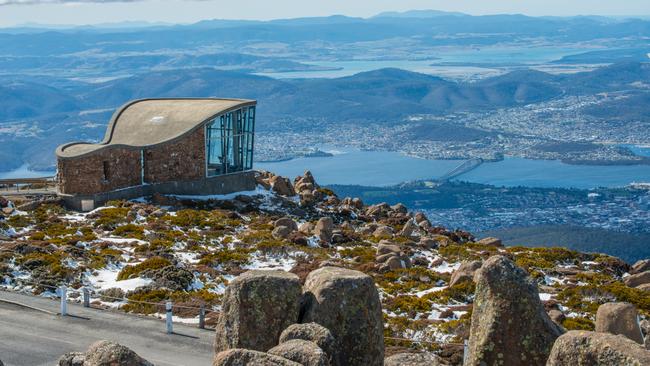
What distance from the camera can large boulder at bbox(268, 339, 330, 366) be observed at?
15.0 metres

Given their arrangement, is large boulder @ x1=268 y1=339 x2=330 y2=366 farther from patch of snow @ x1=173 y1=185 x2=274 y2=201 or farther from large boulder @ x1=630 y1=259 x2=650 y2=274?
patch of snow @ x1=173 y1=185 x2=274 y2=201

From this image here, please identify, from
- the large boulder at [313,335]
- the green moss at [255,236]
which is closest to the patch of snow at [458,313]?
the large boulder at [313,335]

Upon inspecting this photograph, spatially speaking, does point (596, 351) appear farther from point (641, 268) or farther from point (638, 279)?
point (641, 268)

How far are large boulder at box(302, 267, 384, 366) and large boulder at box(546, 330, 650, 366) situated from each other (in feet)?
13.6

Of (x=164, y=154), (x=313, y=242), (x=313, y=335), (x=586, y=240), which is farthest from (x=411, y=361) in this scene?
(x=586, y=240)

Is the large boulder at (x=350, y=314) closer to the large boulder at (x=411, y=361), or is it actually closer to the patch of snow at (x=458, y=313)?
the large boulder at (x=411, y=361)

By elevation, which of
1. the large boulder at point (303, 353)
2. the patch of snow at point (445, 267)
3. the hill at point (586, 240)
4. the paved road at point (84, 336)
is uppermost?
the large boulder at point (303, 353)

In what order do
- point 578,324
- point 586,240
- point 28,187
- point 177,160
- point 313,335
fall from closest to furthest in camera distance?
point 313,335, point 578,324, point 177,160, point 28,187, point 586,240

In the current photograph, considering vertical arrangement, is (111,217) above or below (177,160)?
below

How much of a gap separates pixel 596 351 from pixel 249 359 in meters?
4.85

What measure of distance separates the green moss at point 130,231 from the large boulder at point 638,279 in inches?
771

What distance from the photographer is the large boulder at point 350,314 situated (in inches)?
706

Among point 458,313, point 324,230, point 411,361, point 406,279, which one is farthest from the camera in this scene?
point 324,230

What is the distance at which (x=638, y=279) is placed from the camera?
38.4 meters
